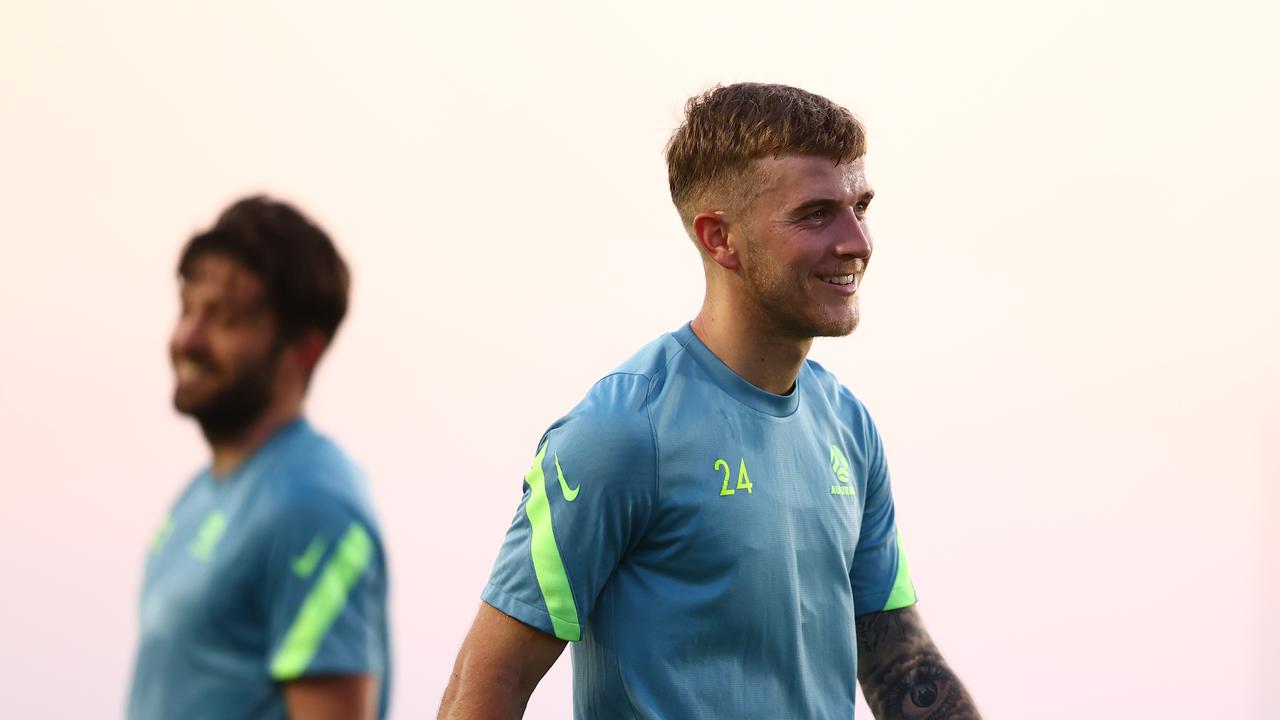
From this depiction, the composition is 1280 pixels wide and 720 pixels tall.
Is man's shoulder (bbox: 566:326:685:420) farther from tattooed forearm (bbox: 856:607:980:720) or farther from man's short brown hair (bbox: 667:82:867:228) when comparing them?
tattooed forearm (bbox: 856:607:980:720)

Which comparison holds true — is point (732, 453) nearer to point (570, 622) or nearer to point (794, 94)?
point (570, 622)

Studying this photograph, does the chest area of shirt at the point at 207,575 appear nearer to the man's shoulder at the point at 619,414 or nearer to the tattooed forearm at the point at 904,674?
the man's shoulder at the point at 619,414

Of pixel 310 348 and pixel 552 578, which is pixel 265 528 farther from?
pixel 552 578

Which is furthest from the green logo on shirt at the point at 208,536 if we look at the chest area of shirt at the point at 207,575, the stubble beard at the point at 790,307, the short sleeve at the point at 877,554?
the short sleeve at the point at 877,554

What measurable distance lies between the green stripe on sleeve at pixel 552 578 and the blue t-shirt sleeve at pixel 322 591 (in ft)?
2.97

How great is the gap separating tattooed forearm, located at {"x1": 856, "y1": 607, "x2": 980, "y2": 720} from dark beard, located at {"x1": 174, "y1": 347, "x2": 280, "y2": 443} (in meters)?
1.48

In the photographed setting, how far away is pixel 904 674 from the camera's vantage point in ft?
8.16

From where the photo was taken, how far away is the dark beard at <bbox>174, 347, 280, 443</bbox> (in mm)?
1208

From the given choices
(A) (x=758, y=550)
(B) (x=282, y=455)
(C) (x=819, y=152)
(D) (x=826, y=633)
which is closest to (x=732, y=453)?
(A) (x=758, y=550)

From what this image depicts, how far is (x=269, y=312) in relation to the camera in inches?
47.6

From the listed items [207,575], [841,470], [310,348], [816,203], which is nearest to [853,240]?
[816,203]

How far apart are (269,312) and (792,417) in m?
1.25

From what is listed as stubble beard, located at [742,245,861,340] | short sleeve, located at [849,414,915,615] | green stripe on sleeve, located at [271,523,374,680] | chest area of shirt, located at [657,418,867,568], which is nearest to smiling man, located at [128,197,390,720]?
green stripe on sleeve, located at [271,523,374,680]

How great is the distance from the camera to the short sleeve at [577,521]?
2094 millimetres
